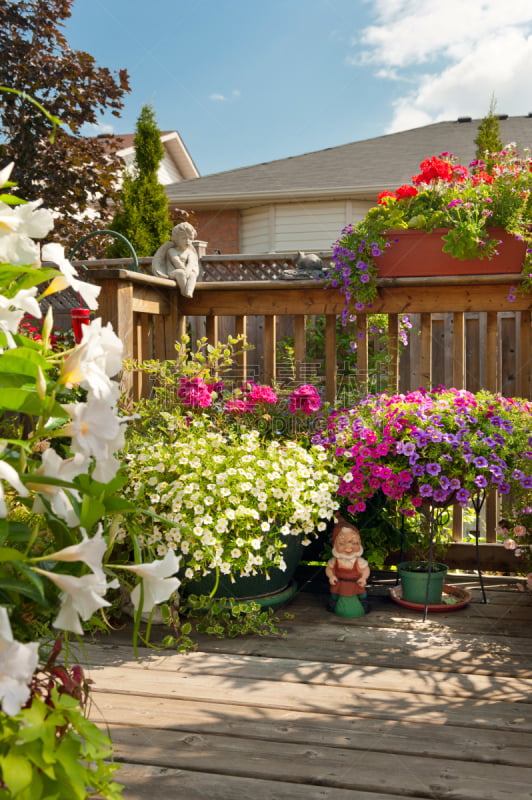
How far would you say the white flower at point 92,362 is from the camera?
0.78m

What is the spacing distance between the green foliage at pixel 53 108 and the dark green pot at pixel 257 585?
740 cm

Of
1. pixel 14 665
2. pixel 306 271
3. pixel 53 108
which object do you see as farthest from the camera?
pixel 53 108

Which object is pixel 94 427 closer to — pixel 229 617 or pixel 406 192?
pixel 229 617

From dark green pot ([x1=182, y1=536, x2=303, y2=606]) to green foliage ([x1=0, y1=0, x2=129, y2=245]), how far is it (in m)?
7.40

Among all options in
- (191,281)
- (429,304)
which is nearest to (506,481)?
(429,304)

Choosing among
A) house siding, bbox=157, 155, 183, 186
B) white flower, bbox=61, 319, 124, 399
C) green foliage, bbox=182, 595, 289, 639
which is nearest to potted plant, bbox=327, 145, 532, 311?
green foliage, bbox=182, 595, 289, 639

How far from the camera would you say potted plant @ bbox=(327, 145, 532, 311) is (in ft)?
10.5

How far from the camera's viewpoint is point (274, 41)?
8297 mm

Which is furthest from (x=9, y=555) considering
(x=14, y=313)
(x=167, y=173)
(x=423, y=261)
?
(x=167, y=173)

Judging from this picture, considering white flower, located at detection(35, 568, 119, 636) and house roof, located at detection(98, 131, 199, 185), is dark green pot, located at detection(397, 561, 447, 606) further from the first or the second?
house roof, located at detection(98, 131, 199, 185)

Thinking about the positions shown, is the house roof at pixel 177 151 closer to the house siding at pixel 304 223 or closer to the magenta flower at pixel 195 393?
the house siding at pixel 304 223

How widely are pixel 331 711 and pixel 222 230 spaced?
11287 millimetres

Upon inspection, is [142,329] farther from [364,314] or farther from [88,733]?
[88,733]

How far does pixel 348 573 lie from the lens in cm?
271
